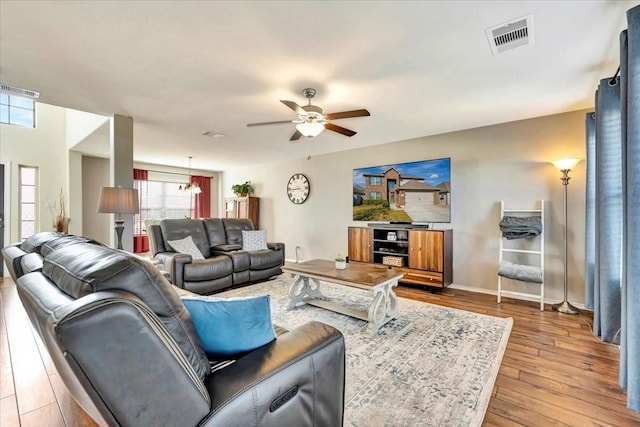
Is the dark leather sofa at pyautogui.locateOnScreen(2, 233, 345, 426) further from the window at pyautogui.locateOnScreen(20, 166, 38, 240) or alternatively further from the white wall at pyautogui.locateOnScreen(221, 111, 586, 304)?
the window at pyautogui.locateOnScreen(20, 166, 38, 240)

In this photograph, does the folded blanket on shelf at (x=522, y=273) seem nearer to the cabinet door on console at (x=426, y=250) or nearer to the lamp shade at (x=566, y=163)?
the cabinet door on console at (x=426, y=250)

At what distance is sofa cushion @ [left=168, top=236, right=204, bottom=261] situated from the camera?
409 cm

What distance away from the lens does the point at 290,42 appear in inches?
81.7

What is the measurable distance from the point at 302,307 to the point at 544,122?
3799 mm

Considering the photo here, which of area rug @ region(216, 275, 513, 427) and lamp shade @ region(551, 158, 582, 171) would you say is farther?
lamp shade @ region(551, 158, 582, 171)

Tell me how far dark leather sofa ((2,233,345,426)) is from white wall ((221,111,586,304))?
140 inches

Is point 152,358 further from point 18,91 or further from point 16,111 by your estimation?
point 16,111

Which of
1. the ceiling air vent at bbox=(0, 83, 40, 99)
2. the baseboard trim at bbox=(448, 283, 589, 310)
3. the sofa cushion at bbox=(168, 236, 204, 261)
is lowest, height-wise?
the baseboard trim at bbox=(448, 283, 589, 310)

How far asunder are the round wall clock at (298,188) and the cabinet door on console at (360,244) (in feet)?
5.77

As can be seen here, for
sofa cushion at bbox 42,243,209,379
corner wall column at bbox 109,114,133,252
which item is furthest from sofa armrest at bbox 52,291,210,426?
corner wall column at bbox 109,114,133,252

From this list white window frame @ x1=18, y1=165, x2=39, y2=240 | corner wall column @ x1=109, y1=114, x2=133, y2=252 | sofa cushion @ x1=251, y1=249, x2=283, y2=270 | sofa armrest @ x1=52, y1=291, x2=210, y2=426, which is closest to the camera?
sofa armrest @ x1=52, y1=291, x2=210, y2=426

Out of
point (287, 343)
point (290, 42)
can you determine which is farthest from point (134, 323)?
point (290, 42)

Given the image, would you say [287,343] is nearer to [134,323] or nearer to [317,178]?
[134,323]

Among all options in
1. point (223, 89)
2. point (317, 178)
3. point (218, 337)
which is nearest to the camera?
point (218, 337)
